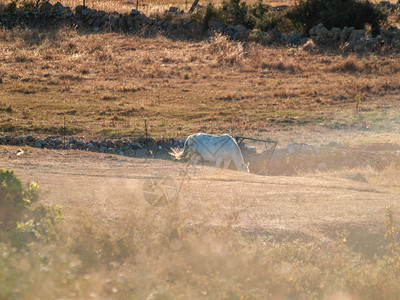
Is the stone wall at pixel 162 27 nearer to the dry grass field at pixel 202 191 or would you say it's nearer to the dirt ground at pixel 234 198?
the dry grass field at pixel 202 191

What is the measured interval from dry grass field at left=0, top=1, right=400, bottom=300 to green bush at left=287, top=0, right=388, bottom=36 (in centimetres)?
702

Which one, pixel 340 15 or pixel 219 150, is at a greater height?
pixel 340 15

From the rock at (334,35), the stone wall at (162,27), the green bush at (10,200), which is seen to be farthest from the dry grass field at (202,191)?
the rock at (334,35)

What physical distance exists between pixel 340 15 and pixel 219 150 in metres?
21.7

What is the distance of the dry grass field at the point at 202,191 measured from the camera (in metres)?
5.25

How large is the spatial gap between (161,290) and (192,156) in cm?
773

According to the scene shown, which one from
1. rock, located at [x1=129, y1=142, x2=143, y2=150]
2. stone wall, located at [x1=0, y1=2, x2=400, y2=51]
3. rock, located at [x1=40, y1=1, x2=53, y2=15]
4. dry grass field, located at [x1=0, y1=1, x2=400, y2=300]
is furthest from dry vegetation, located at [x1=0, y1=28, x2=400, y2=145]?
rock, located at [x1=40, y1=1, x2=53, y2=15]

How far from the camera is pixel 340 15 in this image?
101 feet

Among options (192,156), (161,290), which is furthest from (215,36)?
(161,290)

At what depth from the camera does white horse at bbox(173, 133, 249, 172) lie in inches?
481

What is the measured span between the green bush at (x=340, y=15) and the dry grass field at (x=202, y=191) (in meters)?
7.02

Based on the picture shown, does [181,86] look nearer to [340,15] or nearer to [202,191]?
[202,191]

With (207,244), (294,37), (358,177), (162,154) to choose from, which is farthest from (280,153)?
(294,37)

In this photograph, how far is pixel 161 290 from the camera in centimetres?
475
